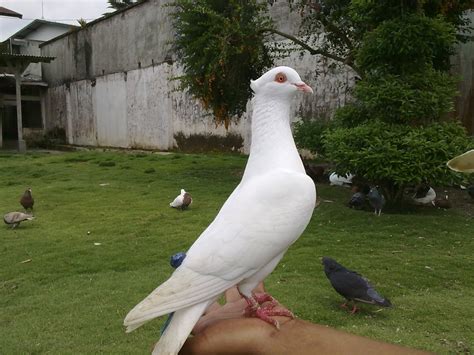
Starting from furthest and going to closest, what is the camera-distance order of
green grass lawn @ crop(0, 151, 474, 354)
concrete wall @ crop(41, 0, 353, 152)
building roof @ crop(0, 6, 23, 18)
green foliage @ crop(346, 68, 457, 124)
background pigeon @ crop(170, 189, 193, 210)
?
building roof @ crop(0, 6, 23, 18), concrete wall @ crop(41, 0, 353, 152), background pigeon @ crop(170, 189, 193, 210), green foliage @ crop(346, 68, 457, 124), green grass lawn @ crop(0, 151, 474, 354)

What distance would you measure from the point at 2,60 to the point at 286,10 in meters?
10.6

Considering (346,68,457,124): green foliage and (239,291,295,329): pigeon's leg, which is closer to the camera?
(239,291,295,329): pigeon's leg

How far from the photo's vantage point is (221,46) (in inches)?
316

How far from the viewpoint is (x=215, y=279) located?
170 centimetres

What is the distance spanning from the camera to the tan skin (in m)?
1.51

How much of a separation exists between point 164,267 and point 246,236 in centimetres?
308

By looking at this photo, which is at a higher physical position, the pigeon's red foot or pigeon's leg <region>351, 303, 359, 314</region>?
the pigeon's red foot

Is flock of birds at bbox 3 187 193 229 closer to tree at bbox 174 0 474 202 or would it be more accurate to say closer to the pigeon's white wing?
tree at bbox 174 0 474 202

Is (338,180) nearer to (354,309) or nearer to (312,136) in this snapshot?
(312,136)

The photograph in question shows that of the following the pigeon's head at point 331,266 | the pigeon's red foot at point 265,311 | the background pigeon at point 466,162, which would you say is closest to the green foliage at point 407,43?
the pigeon's head at point 331,266

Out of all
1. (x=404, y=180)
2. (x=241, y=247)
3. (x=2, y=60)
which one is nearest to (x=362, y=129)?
(x=404, y=180)

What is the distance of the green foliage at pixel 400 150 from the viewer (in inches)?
226

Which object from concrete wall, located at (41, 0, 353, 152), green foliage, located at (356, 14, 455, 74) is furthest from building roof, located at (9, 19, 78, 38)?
green foliage, located at (356, 14, 455, 74)

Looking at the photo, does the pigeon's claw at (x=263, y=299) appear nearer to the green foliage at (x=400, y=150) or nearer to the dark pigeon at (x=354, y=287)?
the dark pigeon at (x=354, y=287)
